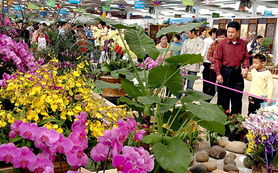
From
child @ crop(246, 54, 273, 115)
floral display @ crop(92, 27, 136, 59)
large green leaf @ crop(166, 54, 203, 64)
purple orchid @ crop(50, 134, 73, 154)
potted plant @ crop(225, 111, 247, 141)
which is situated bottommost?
potted plant @ crop(225, 111, 247, 141)

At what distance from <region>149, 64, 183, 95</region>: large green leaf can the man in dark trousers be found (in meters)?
2.90

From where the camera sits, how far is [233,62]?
4.51m

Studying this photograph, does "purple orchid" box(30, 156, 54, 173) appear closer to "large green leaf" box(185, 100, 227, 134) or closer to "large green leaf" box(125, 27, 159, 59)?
"large green leaf" box(185, 100, 227, 134)

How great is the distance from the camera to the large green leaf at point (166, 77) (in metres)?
1.65

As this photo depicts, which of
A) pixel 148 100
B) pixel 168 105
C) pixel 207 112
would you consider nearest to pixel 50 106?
pixel 148 100

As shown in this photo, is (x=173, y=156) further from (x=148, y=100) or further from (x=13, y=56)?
(x=13, y=56)

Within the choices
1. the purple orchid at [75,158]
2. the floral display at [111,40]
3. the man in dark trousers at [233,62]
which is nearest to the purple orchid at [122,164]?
the purple orchid at [75,158]

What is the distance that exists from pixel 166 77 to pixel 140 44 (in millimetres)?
249

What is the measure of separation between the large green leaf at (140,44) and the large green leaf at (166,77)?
0.15m

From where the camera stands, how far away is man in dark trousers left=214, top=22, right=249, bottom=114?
4.46m

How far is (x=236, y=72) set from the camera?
4.54 meters

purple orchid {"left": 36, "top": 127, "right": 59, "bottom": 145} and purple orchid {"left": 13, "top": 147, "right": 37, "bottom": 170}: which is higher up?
purple orchid {"left": 36, "top": 127, "right": 59, "bottom": 145}

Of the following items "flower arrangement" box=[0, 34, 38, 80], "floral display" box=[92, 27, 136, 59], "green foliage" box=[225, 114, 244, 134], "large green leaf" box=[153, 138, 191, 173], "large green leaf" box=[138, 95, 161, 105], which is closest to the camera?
"large green leaf" box=[153, 138, 191, 173]

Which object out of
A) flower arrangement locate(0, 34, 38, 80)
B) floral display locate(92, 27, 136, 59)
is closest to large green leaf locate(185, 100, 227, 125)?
flower arrangement locate(0, 34, 38, 80)
